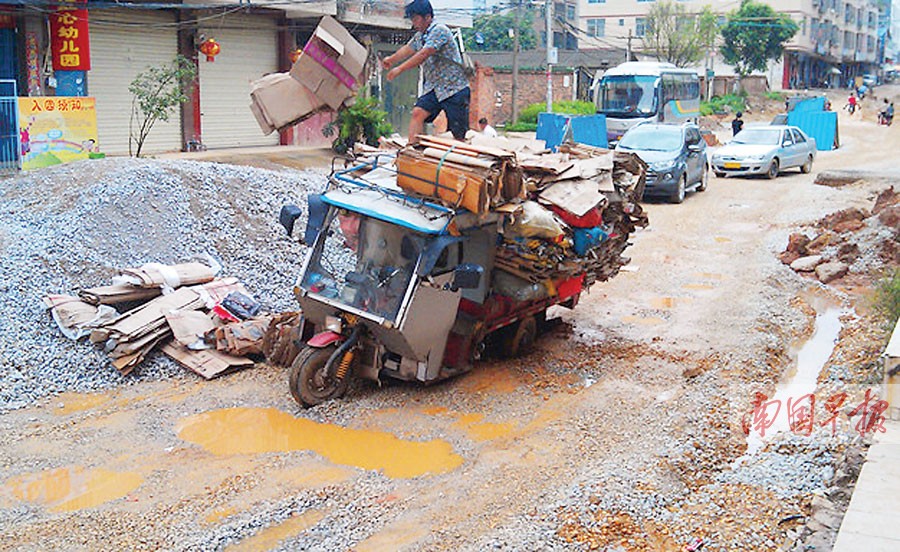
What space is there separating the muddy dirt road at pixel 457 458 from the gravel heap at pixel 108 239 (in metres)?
0.66

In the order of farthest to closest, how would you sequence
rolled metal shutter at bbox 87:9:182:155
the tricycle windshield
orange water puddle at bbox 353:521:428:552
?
rolled metal shutter at bbox 87:9:182:155 < the tricycle windshield < orange water puddle at bbox 353:521:428:552

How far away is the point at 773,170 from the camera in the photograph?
83.6 feet

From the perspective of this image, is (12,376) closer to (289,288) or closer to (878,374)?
(289,288)

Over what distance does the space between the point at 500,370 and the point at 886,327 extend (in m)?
4.21

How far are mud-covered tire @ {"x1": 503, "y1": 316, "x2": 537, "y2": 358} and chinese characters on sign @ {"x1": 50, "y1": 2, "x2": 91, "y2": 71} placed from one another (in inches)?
517

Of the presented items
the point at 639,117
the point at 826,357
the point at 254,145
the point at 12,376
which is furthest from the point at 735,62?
the point at 12,376

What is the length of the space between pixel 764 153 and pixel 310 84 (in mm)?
17403

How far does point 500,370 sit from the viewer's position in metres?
10.0

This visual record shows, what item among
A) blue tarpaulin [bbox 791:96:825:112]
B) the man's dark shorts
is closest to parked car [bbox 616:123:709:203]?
the man's dark shorts

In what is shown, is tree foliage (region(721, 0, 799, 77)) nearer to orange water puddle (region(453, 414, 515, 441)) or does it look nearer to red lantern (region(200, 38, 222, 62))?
red lantern (region(200, 38, 222, 62))

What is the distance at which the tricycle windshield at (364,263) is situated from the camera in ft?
28.1

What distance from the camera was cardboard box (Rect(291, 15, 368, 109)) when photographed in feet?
34.8

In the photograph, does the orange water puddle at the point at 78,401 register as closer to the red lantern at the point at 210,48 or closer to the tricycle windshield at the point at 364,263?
the tricycle windshield at the point at 364,263

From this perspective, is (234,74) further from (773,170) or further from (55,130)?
(773,170)
